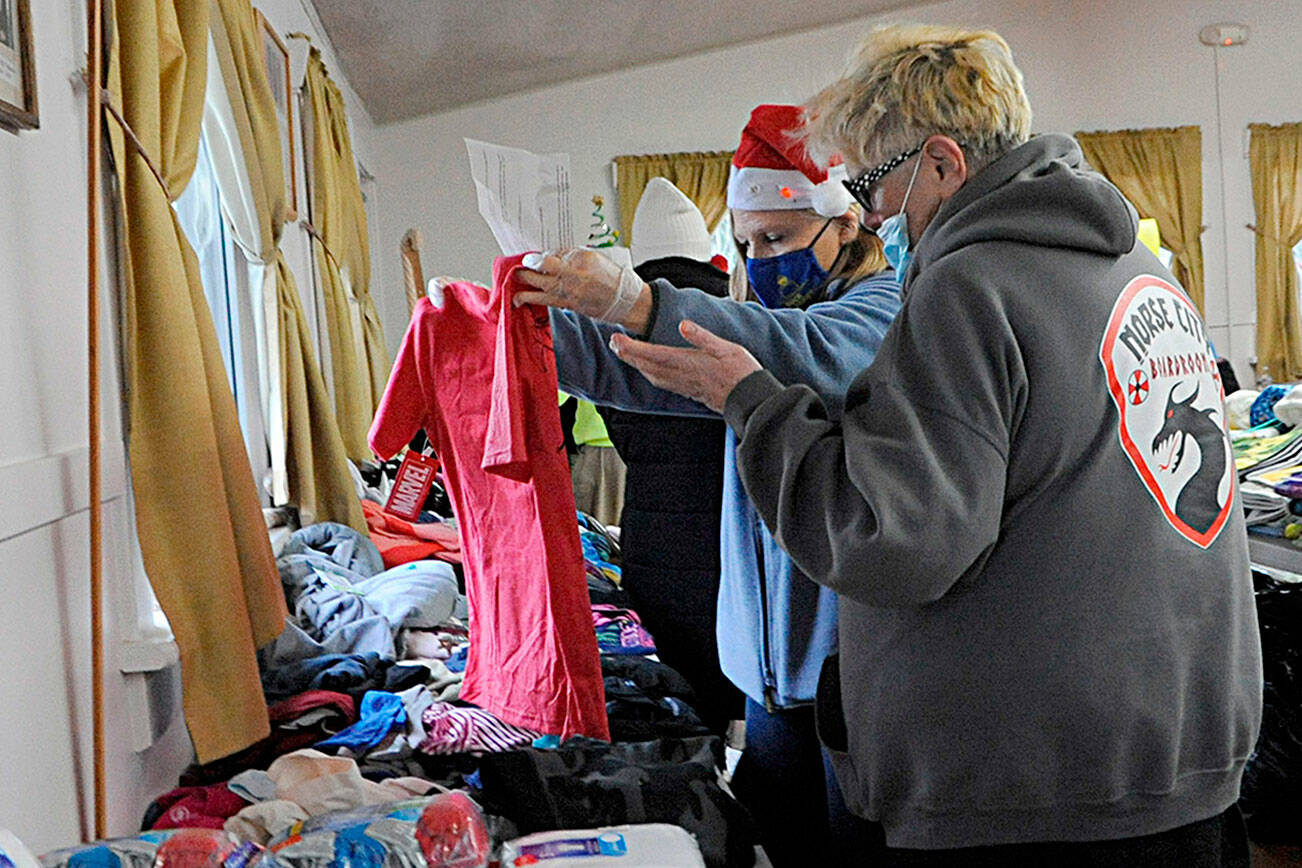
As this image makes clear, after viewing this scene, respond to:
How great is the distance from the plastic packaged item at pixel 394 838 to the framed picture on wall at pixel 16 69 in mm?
869

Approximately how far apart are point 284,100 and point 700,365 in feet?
9.88

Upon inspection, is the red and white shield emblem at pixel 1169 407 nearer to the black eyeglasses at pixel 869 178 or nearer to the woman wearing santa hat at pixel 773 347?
the black eyeglasses at pixel 869 178

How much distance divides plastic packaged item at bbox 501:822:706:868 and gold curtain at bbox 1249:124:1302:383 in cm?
809

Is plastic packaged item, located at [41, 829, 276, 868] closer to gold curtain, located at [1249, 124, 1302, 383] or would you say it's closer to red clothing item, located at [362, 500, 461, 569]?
red clothing item, located at [362, 500, 461, 569]

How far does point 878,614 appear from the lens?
1134mm

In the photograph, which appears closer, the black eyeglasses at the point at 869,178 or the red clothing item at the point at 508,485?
the black eyeglasses at the point at 869,178

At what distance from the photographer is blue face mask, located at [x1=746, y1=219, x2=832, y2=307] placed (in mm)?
1729

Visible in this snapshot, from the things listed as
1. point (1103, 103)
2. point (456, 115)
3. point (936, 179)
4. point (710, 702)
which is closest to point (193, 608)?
point (710, 702)

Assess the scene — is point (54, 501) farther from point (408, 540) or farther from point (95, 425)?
point (408, 540)

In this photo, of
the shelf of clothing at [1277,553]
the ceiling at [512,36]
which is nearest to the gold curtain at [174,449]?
the shelf of clothing at [1277,553]

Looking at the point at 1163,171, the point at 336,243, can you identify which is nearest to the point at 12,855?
the point at 336,243

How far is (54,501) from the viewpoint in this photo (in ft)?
4.63

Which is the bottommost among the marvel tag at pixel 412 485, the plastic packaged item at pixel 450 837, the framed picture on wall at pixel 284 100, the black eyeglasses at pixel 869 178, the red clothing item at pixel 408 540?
the plastic packaged item at pixel 450 837

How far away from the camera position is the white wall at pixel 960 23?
7395 mm
